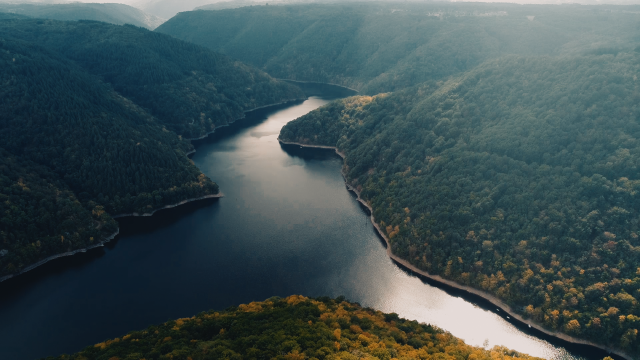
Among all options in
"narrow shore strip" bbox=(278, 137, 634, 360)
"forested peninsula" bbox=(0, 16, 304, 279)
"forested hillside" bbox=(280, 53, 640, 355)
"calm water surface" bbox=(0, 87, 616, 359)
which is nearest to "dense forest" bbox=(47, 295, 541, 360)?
"calm water surface" bbox=(0, 87, 616, 359)

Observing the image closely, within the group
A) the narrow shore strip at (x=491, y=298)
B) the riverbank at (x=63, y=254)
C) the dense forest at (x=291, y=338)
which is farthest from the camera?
the riverbank at (x=63, y=254)

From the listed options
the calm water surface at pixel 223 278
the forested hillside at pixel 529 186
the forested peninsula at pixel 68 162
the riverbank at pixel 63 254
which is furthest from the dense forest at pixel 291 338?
the forested peninsula at pixel 68 162

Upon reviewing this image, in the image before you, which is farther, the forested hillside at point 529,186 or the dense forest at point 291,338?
the forested hillside at point 529,186

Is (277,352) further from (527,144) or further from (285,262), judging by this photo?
(527,144)

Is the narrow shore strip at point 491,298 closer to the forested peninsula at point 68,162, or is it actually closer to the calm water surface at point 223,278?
the calm water surface at point 223,278

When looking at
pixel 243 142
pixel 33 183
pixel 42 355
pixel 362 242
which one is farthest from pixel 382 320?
pixel 243 142

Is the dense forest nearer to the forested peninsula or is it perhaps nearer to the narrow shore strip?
the narrow shore strip
